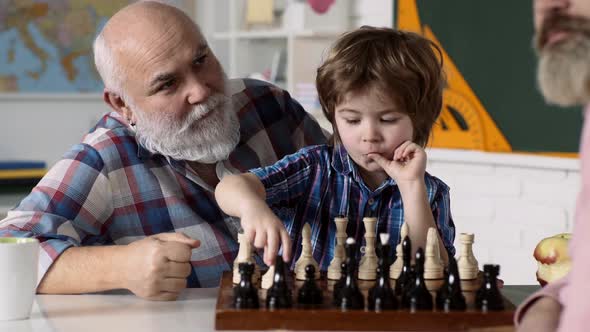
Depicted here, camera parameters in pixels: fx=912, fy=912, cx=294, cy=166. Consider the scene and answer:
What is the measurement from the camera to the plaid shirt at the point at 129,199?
2152 millimetres

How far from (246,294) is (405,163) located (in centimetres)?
59

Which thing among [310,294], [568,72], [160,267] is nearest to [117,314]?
[160,267]

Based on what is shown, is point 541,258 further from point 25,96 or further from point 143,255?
point 25,96

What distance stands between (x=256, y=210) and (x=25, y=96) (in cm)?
422

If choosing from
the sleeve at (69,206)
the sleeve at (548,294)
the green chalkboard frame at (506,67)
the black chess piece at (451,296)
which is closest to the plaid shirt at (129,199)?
the sleeve at (69,206)

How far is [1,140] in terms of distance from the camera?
5543mm

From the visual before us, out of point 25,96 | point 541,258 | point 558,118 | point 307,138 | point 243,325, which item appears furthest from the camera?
point 25,96

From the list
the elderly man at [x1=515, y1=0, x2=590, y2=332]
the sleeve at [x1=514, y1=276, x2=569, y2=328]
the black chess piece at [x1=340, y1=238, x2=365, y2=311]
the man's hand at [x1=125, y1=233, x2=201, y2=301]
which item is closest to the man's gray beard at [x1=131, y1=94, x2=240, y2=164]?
the man's hand at [x1=125, y1=233, x2=201, y2=301]

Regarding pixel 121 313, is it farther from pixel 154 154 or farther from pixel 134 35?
pixel 134 35

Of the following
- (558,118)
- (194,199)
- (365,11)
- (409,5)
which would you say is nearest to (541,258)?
(194,199)

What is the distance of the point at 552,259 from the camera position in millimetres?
1742

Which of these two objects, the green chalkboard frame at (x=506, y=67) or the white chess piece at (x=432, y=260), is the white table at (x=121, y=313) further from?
the green chalkboard frame at (x=506, y=67)

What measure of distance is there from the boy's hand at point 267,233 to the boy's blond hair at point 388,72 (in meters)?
0.39

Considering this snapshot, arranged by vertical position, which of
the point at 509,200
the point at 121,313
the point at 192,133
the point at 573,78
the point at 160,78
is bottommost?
the point at 509,200
